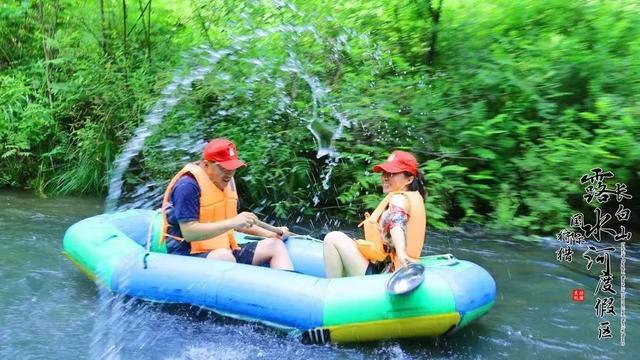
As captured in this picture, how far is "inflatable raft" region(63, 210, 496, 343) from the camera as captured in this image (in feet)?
11.1

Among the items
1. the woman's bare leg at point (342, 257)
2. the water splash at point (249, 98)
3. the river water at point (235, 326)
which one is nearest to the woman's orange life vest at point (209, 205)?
the river water at point (235, 326)

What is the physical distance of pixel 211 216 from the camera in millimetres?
3904

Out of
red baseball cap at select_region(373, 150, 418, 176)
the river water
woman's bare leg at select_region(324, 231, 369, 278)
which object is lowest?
the river water

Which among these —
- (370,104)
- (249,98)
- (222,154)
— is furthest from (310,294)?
(249,98)

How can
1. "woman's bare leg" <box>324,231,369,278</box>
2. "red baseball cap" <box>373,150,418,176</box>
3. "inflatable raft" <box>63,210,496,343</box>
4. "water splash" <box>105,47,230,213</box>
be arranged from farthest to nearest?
"water splash" <box>105,47,230,213</box>, "woman's bare leg" <box>324,231,369,278</box>, "red baseball cap" <box>373,150,418,176</box>, "inflatable raft" <box>63,210,496,343</box>

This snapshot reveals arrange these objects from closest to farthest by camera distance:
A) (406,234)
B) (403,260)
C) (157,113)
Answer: (403,260) < (406,234) < (157,113)

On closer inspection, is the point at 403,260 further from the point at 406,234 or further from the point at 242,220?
the point at 242,220

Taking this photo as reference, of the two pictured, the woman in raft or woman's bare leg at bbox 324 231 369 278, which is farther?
woman's bare leg at bbox 324 231 369 278

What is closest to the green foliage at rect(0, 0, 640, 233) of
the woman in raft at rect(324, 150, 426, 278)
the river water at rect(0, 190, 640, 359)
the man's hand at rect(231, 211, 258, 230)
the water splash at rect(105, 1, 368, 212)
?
the water splash at rect(105, 1, 368, 212)

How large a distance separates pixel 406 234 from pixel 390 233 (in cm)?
10

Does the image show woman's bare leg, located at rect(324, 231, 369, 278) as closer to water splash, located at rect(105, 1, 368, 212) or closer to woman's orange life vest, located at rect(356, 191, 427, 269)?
woman's orange life vest, located at rect(356, 191, 427, 269)

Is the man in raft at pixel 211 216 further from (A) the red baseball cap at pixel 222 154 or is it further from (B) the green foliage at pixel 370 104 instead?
(B) the green foliage at pixel 370 104

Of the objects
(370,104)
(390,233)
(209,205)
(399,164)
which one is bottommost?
(390,233)

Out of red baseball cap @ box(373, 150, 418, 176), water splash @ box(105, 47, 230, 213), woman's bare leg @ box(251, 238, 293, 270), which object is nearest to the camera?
red baseball cap @ box(373, 150, 418, 176)
